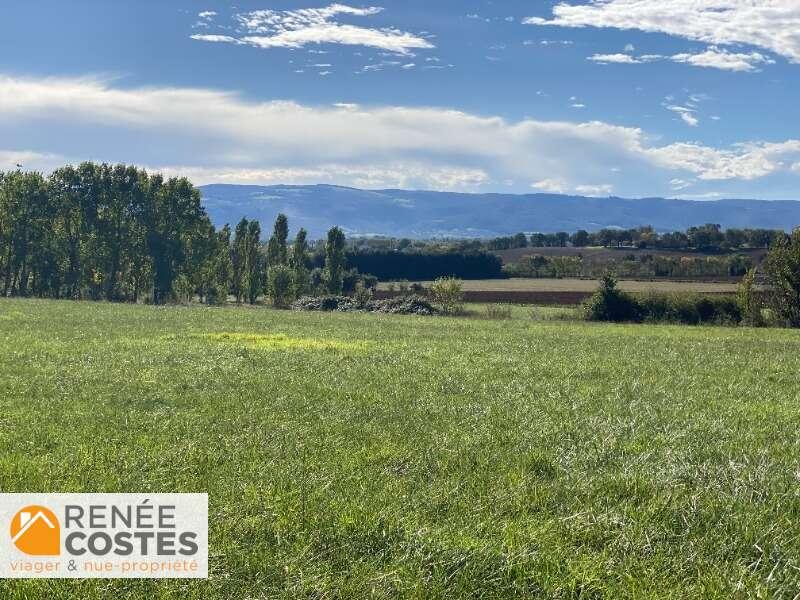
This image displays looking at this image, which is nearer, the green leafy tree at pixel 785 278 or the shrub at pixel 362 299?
the green leafy tree at pixel 785 278

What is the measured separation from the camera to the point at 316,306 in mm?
84188

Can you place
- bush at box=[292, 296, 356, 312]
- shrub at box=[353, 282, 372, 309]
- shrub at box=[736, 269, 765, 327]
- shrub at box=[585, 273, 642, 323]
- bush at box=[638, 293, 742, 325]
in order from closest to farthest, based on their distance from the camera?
shrub at box=[736, 269, 765, 327] → bush at box=[638, 293, 742, 325] → shrub at box=[585, 273, 642, 323] → shrub at box=[353, 282, 372, 309] → bush at box=[292, 296, 356, 312]

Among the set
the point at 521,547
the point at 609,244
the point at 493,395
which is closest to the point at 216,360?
the point at 493,395

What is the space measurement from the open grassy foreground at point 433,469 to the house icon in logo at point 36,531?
0.72 m

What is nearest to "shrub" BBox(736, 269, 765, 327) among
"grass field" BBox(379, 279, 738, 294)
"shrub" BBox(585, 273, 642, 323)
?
"shrub" BBox(585, 273, 642, 323)

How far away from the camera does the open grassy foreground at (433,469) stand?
266 inches

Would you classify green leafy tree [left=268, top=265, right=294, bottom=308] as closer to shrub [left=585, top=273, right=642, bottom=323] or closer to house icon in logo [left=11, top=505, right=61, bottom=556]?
shrub [left=585, top=273, right=642, bottom=323]

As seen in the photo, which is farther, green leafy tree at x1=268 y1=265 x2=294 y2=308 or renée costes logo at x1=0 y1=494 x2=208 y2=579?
green leafy tree at x1=268 y1=265 x2=294 y2=308

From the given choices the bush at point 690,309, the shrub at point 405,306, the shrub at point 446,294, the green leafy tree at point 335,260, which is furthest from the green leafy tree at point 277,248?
the bush at point 690,309

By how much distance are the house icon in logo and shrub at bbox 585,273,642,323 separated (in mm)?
60056

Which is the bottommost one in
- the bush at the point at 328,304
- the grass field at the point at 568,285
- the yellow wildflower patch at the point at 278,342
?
the bush at the point at 328,304

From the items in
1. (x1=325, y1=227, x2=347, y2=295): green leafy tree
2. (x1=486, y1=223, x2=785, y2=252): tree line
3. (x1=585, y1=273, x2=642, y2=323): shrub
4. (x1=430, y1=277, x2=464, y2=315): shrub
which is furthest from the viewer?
(x1=486, y1=223, x2=785, y2=252): tree line

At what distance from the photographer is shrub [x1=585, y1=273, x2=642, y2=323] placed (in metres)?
63.5

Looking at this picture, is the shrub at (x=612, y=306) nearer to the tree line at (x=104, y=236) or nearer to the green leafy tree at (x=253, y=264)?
the tree line at (x=104, y=236)
